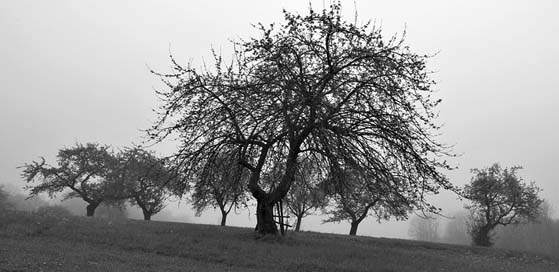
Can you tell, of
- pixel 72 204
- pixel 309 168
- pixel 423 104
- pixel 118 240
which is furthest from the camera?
pixel 72 204

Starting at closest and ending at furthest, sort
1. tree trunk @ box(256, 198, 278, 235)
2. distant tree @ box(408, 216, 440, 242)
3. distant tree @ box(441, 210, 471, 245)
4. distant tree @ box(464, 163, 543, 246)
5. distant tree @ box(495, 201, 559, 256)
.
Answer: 1. tree trunk @ box(256, 198, 278, 235)
2. distant tree @ box(464, 163, 543, 246)
3. distant tree @ box(495, 201, 559, 256)
4. distant tree @ box(441, 210, 471, 245)
5. distant tree @ box(408, 216, 440, 242)

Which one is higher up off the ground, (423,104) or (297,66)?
(297,66)

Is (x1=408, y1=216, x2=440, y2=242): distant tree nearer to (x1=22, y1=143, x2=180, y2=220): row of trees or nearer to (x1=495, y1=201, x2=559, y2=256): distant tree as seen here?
(x1=495, y1=201, x2=559, y2=256): distant tree

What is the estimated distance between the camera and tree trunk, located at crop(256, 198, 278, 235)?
18.5 m

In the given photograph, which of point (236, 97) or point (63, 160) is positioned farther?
point (63, 160)

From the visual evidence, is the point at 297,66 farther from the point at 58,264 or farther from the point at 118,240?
the point at 58,264

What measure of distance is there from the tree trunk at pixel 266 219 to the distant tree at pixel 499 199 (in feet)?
101

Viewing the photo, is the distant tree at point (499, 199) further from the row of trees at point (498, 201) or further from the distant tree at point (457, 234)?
the distant tree at point (457, 234)

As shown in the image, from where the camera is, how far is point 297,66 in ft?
56.9

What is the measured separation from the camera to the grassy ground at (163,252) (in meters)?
11.6

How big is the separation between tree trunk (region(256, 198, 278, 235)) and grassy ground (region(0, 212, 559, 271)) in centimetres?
67

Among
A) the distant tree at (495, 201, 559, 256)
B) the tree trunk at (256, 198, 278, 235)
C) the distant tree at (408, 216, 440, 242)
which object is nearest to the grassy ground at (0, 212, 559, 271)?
the tree trunk at (256, 198, 278, 235)

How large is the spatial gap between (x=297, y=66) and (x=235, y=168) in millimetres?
6281

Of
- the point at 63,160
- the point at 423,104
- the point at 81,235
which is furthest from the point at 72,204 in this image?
the point at 423,104
